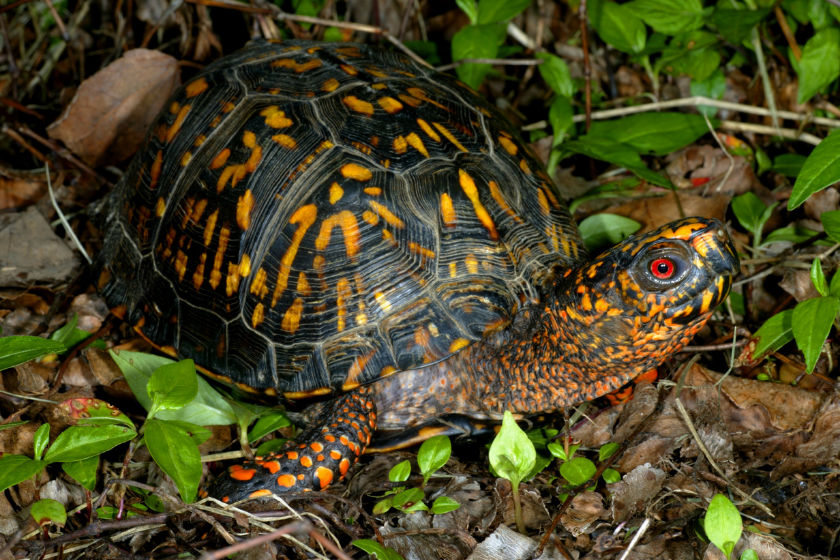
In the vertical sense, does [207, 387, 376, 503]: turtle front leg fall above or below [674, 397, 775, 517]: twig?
above

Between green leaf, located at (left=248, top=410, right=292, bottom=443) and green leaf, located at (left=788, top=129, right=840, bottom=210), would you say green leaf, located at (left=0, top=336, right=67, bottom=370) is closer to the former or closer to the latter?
green leaf, located at (left=248, top=410, right=292, bottom=443)

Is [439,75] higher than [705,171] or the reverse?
higher

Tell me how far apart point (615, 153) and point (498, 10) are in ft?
3.40

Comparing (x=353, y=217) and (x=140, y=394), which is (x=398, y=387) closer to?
(x=353, y=217)

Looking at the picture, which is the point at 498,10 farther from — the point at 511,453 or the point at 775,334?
the point at 511,453

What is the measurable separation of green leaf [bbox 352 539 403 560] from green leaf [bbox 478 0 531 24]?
8.97 ft

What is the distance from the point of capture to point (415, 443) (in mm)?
2432

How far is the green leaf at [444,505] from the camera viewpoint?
2.07m

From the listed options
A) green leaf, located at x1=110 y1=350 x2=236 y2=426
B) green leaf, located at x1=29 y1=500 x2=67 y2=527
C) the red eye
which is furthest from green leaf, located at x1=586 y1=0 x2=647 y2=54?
green leaf, located at x1=29 y1=500 x2=67 y2=527

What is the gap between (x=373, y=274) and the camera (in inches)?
91.7

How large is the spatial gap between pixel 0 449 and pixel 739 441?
8.63ft

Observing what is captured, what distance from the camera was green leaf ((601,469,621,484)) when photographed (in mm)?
2178

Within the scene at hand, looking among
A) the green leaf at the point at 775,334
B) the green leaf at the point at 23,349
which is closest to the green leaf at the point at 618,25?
the green leaf at the point at 775,334

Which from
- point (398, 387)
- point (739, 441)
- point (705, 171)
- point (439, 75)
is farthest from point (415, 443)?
point (705, 171)
